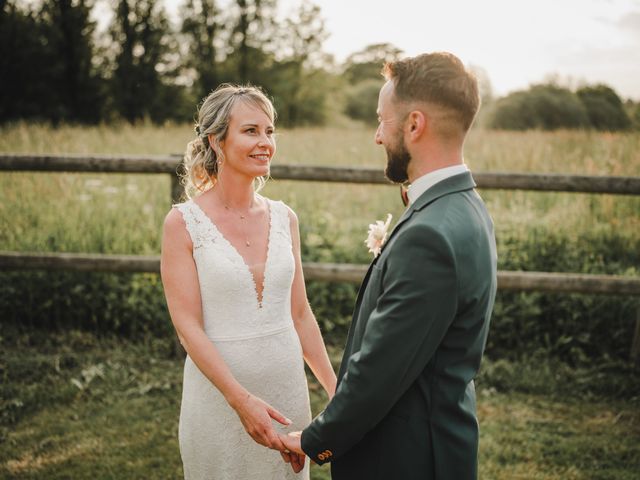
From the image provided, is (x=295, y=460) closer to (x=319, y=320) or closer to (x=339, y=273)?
(x=339, y=273)

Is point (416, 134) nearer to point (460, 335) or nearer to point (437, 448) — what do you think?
point (460, 335)

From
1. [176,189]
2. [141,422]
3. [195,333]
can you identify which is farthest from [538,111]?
[195,333]

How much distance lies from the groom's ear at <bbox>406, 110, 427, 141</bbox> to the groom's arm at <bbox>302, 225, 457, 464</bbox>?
287 mm

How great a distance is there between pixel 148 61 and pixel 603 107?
70.9 ft

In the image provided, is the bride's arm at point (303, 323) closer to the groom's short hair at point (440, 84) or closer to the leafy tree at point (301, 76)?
the groom's short hair at point (440, 84)

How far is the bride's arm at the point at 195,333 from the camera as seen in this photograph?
6.60 feet

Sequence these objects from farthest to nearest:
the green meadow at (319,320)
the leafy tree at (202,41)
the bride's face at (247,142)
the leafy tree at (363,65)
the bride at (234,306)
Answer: the leafy tree at (363,65) → the leafy tree at (202,41) → the green meadow at (319,320) → the bride's face at (247,142) → the bride at (234,306)

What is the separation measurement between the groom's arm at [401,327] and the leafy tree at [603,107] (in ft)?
47.4

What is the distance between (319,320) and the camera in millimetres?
5164

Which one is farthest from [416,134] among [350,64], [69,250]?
[350,64]

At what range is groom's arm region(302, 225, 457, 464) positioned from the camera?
1.43 meters

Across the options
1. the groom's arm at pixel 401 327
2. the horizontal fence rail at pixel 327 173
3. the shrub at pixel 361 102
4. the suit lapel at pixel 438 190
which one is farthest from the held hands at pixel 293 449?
the shrub at pixel 361 102

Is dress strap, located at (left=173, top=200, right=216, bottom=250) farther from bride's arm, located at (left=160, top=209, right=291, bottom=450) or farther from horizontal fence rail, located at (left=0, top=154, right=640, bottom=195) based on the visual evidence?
horizontal fence rail, located at (left=0, top=154, right=640, bottom=195)

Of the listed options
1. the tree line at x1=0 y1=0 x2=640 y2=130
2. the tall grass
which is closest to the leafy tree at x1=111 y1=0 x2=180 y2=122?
the tree line at x1=0 y1=0 x2=640 y2=130
